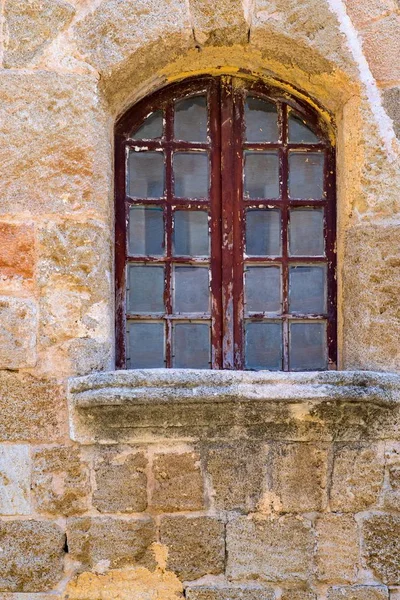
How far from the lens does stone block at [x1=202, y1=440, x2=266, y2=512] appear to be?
2900 millimetres

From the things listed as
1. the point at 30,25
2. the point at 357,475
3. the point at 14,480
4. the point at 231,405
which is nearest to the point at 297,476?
the point at 357,475

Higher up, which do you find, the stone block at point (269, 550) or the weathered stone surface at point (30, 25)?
the weathered stone surface at point (30, 25)

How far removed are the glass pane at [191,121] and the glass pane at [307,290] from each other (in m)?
0.70

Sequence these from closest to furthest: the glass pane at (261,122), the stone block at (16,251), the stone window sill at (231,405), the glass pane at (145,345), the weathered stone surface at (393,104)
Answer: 1. the stone window sill at (231,405)
2. the stone block at (16,251)
3. the weathered stone surface at (393,104)
4. the glass pane at (145,345)
5. the glass pane at (261,122)

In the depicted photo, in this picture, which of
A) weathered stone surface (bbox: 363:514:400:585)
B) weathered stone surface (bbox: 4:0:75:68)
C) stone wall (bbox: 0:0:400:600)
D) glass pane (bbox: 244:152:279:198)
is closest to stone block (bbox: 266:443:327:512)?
stone wall (bbox: 0:0:400:600)

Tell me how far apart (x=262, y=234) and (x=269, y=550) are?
1.28 m

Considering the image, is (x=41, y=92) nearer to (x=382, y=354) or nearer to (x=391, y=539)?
(x=382, y=354)

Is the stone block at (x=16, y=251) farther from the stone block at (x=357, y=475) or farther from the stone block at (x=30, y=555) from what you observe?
the stone block at (x=357, y=475)

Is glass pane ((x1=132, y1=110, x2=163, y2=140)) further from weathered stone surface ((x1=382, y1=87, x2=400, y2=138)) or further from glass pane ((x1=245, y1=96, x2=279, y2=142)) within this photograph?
weathered stone surface ((x1=382, y1=87, x2=400, y2=138))

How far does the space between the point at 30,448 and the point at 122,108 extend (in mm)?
1444

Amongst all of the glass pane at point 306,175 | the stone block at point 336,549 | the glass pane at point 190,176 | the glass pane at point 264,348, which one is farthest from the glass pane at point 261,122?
the stone block at point 336,549

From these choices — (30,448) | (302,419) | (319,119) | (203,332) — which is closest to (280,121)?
(319,119)

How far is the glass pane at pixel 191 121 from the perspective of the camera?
325 cm

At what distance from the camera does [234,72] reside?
3.29 metres
